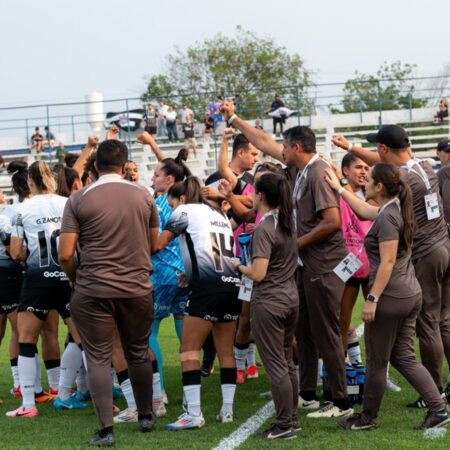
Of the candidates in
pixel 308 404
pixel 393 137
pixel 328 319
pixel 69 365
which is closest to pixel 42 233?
pixel 69 365

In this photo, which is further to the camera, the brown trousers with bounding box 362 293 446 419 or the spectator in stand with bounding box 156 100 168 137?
the spectator in stand with bounding box 156 100 168 137

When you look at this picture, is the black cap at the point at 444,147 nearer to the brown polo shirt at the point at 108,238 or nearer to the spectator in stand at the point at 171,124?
the brown polo shirt at the point at 108,238

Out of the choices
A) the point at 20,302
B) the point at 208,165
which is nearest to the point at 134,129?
the point at 208,165

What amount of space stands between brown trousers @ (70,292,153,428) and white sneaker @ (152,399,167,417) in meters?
0.90

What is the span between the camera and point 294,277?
720cm

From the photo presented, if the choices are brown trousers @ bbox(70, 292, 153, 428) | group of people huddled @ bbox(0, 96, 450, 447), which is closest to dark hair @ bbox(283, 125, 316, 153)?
group of people huddled @ bbox(0, 96, 450, 447)

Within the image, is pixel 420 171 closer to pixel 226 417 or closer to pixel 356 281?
pixel 356 281

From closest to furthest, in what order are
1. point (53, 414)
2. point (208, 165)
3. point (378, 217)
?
point (378, 217), point (53, 414), point (208, 165)

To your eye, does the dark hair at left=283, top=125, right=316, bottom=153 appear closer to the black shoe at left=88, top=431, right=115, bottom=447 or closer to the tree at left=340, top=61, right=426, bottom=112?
the black shoe at left=88, top=431, right=115, bottom=447

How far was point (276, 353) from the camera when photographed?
6.58 meters

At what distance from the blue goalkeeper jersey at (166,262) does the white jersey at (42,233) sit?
0.77m

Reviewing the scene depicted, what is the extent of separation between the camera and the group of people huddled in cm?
651

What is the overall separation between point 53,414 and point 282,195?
108 inches

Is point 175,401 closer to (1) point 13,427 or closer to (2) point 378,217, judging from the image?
(1) point 13,427
